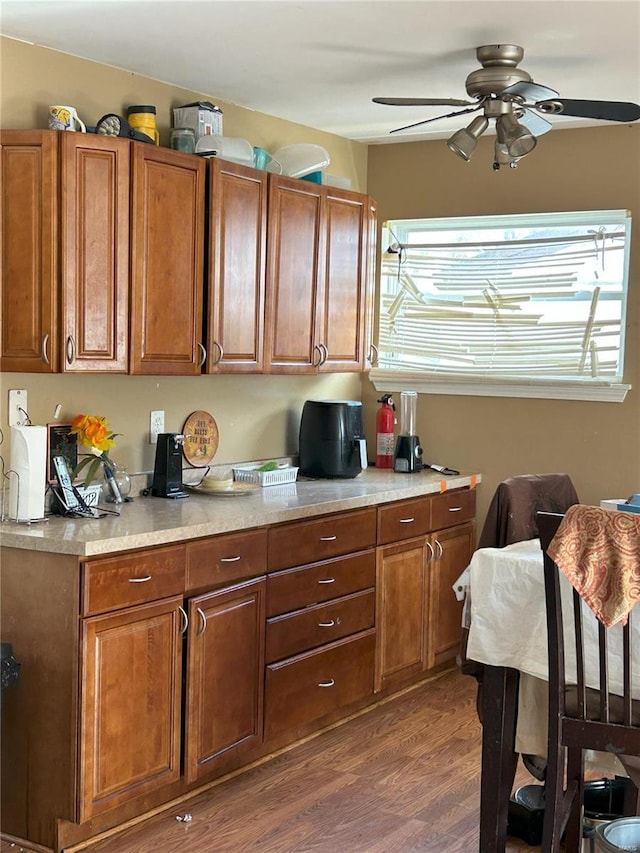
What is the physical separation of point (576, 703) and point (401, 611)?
1879 mm

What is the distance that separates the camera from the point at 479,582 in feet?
9.27

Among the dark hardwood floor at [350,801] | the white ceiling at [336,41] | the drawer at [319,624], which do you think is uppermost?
the white ceiling at [336,41]

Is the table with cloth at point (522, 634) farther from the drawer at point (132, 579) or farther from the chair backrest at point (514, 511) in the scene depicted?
the drawer at point (132, 579)

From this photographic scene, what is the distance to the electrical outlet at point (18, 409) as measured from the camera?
345 centimetres

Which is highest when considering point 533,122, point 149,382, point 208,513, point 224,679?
point 533,122

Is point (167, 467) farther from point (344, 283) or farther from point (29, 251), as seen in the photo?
point (344, 283)

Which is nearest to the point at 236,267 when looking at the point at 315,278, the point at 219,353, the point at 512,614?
the point at 219,353

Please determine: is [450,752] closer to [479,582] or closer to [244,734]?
[244,734]

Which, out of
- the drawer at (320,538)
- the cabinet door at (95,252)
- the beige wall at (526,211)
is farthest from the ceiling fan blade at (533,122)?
A: the drawer at (320,538)

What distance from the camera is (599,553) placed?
2438 mm

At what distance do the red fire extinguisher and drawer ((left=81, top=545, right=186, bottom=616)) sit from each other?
6.29 ft

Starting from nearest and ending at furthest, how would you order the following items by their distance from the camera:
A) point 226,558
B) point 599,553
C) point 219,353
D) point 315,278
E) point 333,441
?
point 599,553
point 226,558
point 219,353
point 315,278
point 333,441

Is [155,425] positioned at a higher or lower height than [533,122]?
lower

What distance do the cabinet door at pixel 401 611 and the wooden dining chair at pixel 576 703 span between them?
1685mm
